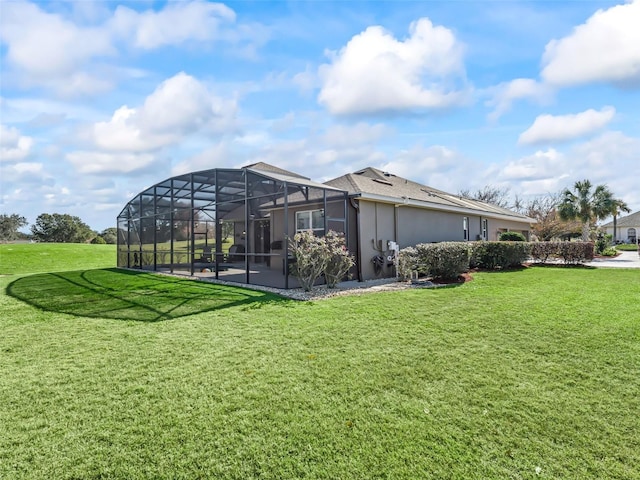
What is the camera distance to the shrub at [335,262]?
900cm

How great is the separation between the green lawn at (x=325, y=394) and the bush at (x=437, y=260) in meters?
3.81

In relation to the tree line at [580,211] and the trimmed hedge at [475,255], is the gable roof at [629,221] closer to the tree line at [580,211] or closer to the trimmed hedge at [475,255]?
the tree line at [580,211]

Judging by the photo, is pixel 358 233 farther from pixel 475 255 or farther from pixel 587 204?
pixel 587 204

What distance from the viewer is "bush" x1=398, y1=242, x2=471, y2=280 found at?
1007 cm

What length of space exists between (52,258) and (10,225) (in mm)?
36032

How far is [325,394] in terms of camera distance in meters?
3.19

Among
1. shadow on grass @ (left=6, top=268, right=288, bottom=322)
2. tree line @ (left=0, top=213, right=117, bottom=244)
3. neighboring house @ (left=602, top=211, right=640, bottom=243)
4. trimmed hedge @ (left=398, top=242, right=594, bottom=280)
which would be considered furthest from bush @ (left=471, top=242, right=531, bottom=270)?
tree line @ (left=0, top=213, right=117, bottom=244)

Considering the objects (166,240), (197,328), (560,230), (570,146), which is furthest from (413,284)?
(560,230)

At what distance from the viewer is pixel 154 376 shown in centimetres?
361

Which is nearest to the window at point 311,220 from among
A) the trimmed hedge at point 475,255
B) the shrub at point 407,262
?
the shrub at point 407,262

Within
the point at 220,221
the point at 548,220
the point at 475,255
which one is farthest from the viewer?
the point at 548,220

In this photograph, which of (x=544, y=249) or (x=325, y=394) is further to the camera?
(x=544, y=249)

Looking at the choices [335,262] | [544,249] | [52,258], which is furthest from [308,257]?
[52,258]

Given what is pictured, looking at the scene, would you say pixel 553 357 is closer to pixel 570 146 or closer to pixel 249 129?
pixel 249 129
